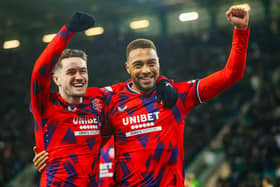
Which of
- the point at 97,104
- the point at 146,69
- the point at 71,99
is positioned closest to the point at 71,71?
the point at 71,99

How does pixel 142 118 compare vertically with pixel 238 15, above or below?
below

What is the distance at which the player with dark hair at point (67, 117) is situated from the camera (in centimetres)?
304

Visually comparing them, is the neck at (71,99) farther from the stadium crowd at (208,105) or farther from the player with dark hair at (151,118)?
the stadium crowd at (208,105)

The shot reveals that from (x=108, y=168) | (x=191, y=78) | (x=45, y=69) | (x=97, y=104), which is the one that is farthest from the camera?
(x=191, y=78)

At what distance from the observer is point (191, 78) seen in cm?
1393

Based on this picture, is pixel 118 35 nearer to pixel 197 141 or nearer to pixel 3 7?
pixel 3 7

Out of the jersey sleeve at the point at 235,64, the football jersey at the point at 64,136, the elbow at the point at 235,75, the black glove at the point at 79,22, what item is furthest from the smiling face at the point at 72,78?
the elbow at the point at 235,75

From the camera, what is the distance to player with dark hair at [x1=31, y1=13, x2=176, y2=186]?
304 cm

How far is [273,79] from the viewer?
1364 cm

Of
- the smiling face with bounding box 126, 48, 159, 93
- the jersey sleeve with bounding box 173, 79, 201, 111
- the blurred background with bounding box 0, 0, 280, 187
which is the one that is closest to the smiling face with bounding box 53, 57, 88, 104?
the smiling face with bounding box 126, 48, 159, 93

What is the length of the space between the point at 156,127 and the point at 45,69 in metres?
1.04

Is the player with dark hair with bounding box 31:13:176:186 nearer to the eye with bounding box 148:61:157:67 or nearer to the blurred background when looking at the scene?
the eye with bounding box 148:61:157:67

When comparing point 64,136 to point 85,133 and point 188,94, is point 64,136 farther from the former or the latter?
point 188,94

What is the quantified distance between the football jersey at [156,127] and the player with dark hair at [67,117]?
0.56 ft
